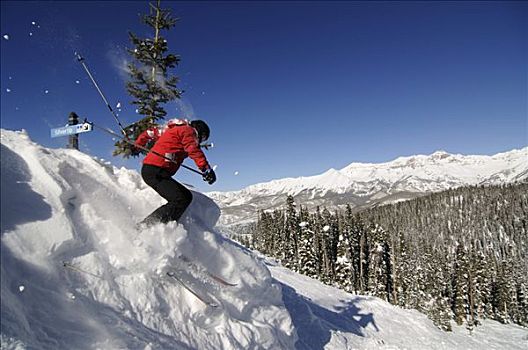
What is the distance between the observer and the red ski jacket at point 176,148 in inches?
259

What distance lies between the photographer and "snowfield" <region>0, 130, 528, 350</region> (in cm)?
415

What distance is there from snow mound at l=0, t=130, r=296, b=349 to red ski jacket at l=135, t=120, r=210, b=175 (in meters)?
1.15

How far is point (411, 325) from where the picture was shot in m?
24.1

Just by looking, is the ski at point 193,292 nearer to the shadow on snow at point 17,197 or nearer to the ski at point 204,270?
the ski at point 204,270

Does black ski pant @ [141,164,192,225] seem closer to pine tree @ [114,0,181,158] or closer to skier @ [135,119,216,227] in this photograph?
skier @ [135,119,216,227]

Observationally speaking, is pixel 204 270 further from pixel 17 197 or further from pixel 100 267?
pixel 17 197

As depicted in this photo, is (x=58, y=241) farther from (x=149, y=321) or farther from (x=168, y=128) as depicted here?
(x=168, y=128)

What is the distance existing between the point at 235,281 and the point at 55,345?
444 centimetres

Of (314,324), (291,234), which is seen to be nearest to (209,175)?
(314,324)

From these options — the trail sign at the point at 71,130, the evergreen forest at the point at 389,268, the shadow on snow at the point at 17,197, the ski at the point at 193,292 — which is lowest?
the evergreen forest at the point at 389,268

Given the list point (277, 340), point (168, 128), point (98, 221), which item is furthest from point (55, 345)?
point (277, 340)

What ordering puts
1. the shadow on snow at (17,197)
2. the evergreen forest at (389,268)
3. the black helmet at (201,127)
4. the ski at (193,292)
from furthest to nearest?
1. the evergreen forest at (389,268)
2. the black helmet at (201,127)
3. the ski at (193,292)
4. the shadow on snow at (17,197)

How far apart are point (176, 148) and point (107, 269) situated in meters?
2.67

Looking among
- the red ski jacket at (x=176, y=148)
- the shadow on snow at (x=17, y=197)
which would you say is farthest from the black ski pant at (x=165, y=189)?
the shadow on snow at (x=17, y=197)
